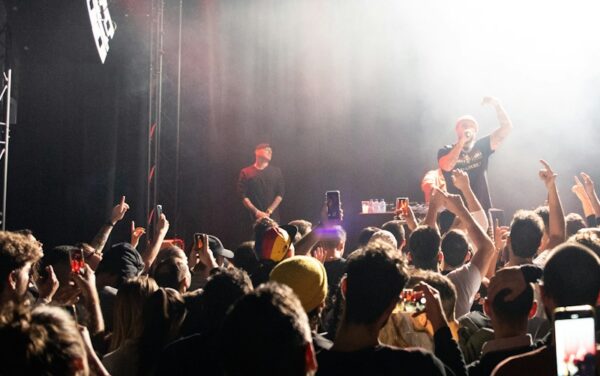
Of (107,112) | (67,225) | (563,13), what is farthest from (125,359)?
(563,13)

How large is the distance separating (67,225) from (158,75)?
2300 millimetres

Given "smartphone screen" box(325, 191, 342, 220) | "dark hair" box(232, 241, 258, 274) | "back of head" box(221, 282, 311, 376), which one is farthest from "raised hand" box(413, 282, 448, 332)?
"smartphone screen" box(325, 191, 342, 220)

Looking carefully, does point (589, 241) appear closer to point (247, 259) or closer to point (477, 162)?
point (247, 259)

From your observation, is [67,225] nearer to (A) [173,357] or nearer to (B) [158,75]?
(B) [158,75]

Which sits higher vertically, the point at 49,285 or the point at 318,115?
the point at 318,115

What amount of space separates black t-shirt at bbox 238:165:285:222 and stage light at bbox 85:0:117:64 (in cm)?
324

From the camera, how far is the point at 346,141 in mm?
12375

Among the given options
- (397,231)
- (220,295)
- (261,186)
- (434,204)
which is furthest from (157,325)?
(261,186)

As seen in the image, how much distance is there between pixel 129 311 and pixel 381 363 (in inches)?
50.4

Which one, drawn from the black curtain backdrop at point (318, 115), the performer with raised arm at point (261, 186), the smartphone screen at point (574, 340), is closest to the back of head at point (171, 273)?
the smartphone screen at point (574, 340)

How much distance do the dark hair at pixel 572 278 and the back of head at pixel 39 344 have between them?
1.57 metres

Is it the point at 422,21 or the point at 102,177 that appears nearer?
the point at 102,177

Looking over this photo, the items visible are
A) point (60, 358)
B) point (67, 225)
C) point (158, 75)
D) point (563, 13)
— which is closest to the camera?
point (60, 358)

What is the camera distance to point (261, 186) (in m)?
11.2
